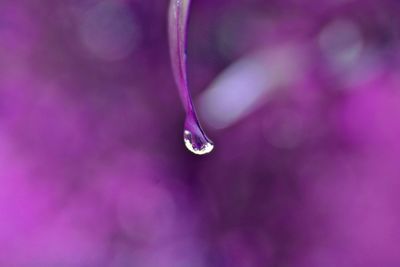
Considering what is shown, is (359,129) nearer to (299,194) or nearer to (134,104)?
(299,194)

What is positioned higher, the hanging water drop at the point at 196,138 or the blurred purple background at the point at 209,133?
the blurred purple background at the point at 209,133

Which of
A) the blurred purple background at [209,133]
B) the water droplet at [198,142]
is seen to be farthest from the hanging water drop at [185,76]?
the blurred purple background at [209,133]

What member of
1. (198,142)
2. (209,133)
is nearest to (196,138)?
(198,142)

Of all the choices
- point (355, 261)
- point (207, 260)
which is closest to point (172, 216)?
point (207, 260)

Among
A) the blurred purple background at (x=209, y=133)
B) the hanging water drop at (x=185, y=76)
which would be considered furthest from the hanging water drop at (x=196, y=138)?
the blurred purple background at (x=209, y=133)

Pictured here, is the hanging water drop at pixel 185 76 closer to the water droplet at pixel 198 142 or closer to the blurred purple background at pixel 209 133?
the water droplet at pixel 198 142

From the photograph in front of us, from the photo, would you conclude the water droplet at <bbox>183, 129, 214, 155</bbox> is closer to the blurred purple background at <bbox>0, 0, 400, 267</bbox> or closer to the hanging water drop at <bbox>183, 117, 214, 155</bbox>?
the hanging water drop at <bbox>183, 117, 214, 155</bbox>

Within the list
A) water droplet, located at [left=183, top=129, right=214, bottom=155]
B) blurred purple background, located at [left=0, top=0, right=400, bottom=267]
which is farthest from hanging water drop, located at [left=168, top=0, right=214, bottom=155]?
blurred purple background, located at [left=0, top=0, right=400, bottom=267]

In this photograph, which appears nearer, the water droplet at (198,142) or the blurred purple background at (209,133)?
the water droplet at (198,142)
